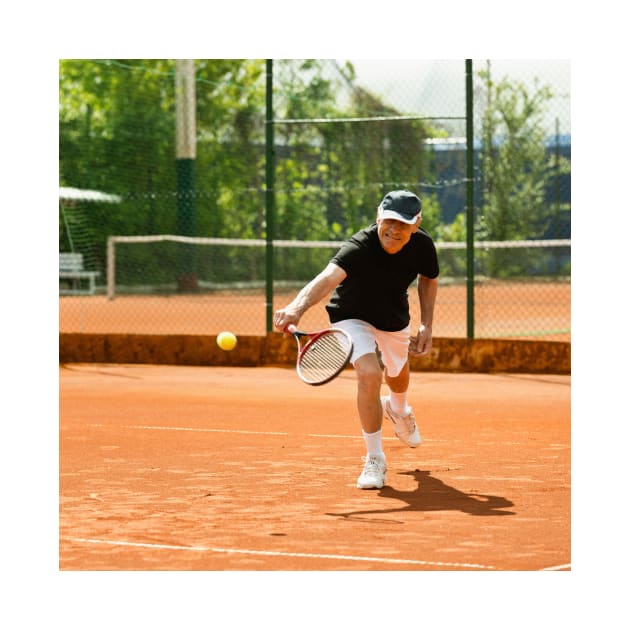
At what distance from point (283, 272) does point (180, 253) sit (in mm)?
2540

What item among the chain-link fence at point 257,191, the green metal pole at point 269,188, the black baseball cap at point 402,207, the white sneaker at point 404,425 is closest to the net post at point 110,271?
the chain-link fence at point 257,191

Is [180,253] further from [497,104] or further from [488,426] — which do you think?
[488,426]

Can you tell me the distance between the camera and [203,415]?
31.4ft

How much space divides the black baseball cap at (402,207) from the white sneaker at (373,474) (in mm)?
1215

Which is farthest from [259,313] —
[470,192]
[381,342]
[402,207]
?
[402,207]

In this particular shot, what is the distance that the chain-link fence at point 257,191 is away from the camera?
61.5ft

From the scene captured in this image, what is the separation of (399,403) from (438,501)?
3.84 ft

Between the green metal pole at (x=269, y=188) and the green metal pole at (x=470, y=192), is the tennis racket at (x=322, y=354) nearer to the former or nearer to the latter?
the green metal pole at (x=470, y=192)

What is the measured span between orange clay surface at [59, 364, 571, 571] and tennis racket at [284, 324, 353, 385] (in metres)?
0.59

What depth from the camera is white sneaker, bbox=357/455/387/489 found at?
6445mm

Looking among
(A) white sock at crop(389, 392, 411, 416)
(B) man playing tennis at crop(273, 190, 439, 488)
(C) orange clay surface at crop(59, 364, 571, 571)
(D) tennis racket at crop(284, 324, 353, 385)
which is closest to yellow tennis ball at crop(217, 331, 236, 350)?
(C) orange clay surface at crop(59, 364, 571, 571)

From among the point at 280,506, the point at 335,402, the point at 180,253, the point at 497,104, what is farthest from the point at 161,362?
the point at 180,253

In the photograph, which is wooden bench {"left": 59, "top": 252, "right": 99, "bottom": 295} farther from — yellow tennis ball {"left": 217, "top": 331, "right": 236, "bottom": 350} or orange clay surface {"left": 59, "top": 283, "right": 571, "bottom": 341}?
yellow tennis ball {"left": 217, "top": 331, "right": 236, "bottom": 350}

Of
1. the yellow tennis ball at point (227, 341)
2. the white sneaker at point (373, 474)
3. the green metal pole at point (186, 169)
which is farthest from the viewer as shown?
the green metal pole at point (186, 169)
